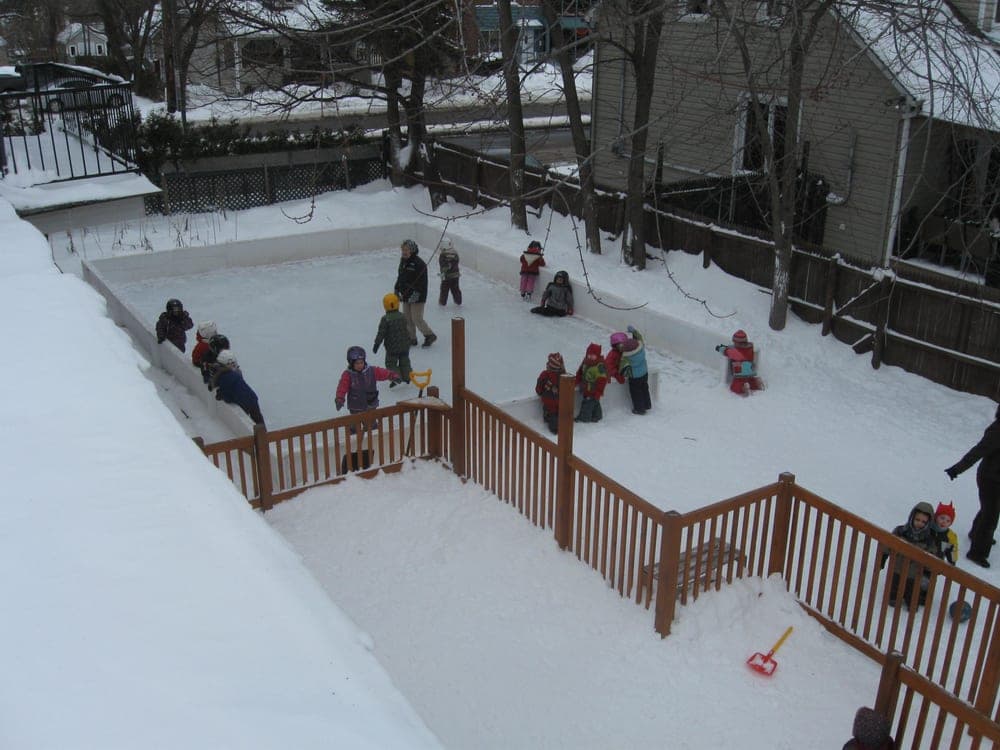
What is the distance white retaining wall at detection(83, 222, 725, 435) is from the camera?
37.7 feet

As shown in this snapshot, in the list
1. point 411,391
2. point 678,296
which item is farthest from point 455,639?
point 678,296

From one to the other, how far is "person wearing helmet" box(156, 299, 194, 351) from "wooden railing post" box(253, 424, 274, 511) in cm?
442

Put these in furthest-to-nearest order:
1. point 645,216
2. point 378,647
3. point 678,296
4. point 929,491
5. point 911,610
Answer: point 645,216
point 678,296
point 929,491
point 378,647
point 911,610

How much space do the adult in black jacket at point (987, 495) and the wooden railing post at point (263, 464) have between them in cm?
575

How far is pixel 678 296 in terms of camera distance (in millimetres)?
14305

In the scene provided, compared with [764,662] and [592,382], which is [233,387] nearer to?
[592,382]

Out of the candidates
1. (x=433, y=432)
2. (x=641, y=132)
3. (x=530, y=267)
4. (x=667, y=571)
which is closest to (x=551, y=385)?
Result: (x=433, y=432)

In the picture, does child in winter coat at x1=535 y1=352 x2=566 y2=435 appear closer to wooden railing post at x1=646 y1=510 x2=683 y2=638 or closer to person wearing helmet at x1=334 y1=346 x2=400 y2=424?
person wearing helmet at x1=334 y1=346 x2=400 y2=424

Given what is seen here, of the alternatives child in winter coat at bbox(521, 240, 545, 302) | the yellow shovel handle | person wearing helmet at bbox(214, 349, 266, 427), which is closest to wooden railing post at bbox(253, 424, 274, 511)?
person wearing helmet at bbox(214, 349, 266, 427)

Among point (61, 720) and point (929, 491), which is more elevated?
point (61, 720)

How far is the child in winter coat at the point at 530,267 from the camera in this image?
1479cm

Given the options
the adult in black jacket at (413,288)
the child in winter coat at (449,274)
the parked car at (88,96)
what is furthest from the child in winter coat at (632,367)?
the parked car at (88,96)

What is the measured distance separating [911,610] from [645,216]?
34.5 feet

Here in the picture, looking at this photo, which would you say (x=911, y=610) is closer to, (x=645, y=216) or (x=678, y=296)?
(x=678, y=296)
